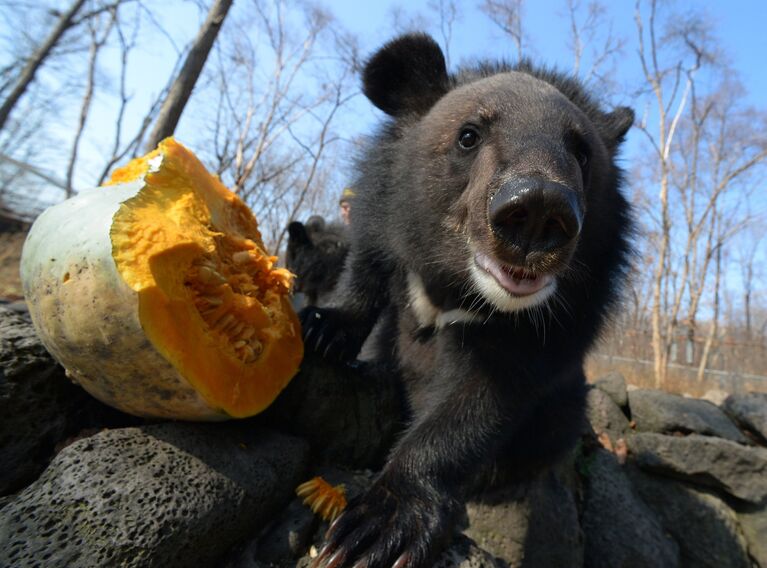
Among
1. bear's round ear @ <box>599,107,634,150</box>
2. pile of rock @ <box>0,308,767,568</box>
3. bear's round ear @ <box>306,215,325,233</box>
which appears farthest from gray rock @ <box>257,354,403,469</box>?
bear's round ear @ <box>306,215,325,233</box>

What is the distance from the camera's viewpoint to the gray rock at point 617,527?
13.4ft

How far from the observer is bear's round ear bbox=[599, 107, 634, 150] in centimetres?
264

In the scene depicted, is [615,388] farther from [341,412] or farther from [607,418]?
[341,412]

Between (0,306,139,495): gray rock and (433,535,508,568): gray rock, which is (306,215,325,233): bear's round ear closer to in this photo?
(0,306,139,495): gray rock

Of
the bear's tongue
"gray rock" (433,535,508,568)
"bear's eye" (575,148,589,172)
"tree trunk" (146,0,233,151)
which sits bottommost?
"gray rock" (433,535,508,568)

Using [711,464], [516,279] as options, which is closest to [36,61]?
[516,279]

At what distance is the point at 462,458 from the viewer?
1.95m

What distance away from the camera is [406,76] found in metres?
2.77

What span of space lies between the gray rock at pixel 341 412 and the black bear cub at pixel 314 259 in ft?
12.3

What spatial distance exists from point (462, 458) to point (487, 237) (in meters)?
0.87

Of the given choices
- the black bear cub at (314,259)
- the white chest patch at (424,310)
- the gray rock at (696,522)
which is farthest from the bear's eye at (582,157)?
the gray rock at (696,522)

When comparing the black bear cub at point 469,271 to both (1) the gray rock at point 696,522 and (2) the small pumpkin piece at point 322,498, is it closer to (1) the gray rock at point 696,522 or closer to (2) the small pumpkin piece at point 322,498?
(2) the small pumpkin piece at point 322,498

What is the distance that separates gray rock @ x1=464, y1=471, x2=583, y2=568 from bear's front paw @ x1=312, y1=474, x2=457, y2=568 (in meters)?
1.50

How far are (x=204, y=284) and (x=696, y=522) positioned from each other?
568cm
